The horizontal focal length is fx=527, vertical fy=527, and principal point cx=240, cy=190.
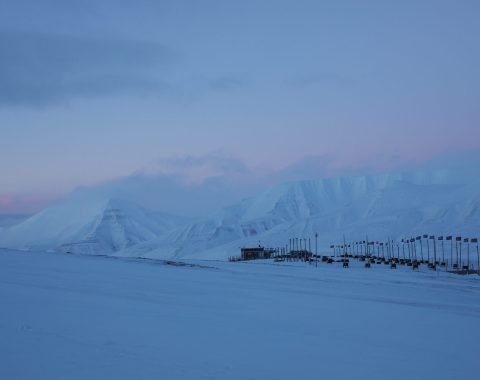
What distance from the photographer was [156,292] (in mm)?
16844

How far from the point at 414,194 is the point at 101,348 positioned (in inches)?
7660

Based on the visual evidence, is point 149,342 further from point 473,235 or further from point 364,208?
point 364,208

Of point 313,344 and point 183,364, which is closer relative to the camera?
point 183,364

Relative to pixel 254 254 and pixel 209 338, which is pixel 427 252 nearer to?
pixel 254 254

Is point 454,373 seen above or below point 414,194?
below

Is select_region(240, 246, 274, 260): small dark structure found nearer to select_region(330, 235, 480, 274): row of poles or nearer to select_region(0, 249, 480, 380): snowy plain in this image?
select_region(330, 235, 480, 274): row of poles

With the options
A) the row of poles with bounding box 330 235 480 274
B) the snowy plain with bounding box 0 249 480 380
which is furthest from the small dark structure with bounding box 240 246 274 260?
the snowy plain with bounding box 0 249 480 380

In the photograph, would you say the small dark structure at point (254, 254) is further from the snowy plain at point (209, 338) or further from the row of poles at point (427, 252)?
the snowy plain at point (209, 338)

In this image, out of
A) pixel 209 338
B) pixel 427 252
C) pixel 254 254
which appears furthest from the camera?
pixel 254 254

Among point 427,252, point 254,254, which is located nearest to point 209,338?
point 254,254

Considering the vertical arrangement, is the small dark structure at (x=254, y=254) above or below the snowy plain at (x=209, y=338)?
above

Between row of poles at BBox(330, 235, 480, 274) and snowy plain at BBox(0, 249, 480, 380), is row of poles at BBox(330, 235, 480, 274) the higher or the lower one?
the higher one

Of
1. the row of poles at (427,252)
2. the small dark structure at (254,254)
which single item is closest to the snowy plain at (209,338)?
the row of poles at (427,252)

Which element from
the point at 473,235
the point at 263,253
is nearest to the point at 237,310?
the point at 263,253
